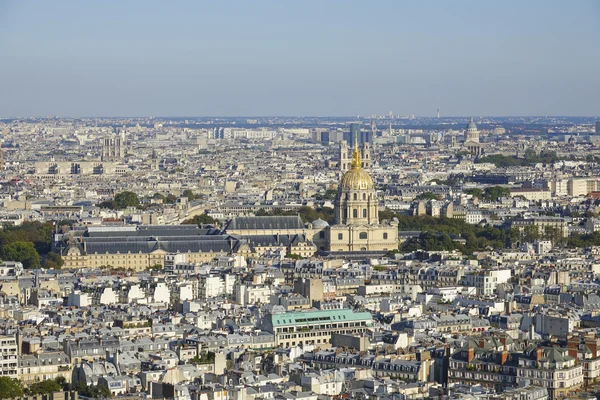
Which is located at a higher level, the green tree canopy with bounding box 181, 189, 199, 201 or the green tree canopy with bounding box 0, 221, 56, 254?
the green tree canopy with bounding box 0, 221, 56, 254

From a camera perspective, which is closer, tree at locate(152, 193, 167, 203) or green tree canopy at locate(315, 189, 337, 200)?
green tree canopy at locate(315, 189, 337, 200)

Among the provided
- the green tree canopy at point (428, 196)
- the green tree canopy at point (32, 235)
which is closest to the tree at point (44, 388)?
the green tree canopy at point (32, 235)

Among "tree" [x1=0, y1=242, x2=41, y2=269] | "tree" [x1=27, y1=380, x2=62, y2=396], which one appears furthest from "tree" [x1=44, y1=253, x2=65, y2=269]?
"tree" [x1=27, y1=380, x2=62, y2=396]

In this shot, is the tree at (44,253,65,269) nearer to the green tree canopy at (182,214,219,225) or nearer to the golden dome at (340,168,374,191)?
the golden dome at (340,168,374,191)

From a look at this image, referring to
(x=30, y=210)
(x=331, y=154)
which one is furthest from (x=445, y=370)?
(x=331, y=154)

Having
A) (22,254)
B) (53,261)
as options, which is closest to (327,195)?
(22,254)

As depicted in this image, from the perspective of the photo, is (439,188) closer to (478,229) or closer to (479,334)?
(478,229)

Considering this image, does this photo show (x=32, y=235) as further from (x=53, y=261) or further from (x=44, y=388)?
(x=44, y=388)

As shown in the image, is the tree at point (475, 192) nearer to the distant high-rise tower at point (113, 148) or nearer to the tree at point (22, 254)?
the tree at point (22, 254)
